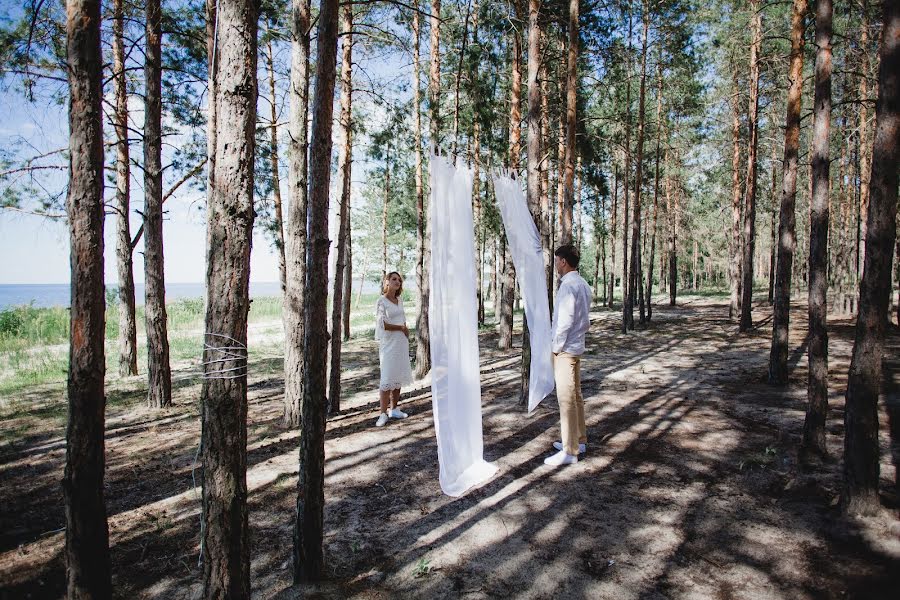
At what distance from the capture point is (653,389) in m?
7.71

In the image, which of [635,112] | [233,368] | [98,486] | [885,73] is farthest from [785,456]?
[635,112]

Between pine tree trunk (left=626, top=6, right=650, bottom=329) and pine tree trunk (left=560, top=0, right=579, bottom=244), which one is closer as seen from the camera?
pine tree trunk (left=560, top=0, right=579, bottom=244)

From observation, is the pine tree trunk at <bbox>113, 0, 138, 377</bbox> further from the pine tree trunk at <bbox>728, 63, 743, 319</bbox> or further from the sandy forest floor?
the pine tree trunk at <bbox>728, 63, 743, 319</bbox>

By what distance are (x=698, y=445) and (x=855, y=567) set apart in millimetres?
2277

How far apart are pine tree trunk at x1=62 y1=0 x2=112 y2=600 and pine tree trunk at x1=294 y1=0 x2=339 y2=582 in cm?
128

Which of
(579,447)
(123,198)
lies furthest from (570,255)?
(123,198)

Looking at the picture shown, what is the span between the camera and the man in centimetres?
458

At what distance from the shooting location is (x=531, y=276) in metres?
5.22

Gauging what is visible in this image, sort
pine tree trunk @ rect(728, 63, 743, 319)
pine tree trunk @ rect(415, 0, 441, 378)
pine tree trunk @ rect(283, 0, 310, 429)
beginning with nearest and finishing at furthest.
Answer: pine tree trunk @ rect(283, 0, 310, 429) → pine tree trunk @ rect(415, 0, 441, 378) → pine tree trunk @ rect(728, 63, 743, 319)

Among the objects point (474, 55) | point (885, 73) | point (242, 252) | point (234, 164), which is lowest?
point (242, 252)

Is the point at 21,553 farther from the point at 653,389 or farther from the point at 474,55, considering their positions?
the point at 653,389

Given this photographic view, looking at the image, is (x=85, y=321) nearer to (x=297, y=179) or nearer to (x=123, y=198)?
(x=297, y=179)

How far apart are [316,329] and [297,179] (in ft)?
10.8

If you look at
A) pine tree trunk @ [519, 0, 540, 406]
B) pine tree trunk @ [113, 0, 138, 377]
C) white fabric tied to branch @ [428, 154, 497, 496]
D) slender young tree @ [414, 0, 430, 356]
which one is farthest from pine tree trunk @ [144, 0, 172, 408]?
pine tree trunk @ [519, 0, 540, 406]
